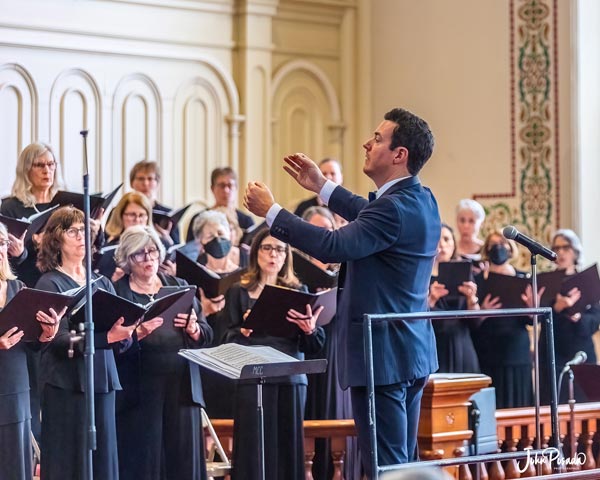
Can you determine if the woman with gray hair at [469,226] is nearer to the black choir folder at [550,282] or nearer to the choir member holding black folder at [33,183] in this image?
the black choir folder at [550,282]

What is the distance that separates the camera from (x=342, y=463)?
533 cm

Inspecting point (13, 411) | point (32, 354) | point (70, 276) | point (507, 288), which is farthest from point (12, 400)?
point (507, 288)

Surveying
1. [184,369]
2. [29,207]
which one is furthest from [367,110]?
[184,369]

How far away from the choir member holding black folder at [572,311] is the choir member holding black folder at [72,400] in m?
3.02

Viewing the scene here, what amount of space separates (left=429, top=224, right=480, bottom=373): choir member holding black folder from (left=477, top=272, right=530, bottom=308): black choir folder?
0.13 meters

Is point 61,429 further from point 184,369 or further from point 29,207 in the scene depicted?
point 29,207

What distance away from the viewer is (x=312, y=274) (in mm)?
6609

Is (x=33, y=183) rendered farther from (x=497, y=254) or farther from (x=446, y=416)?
(x=497, y=254)

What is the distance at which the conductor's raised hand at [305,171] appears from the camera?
4.49m

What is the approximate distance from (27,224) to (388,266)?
2.10 m

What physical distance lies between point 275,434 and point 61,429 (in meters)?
0.99

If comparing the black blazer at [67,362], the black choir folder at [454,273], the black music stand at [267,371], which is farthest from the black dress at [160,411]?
the black choir folder at [454,273]

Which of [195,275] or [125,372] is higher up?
[195,275]

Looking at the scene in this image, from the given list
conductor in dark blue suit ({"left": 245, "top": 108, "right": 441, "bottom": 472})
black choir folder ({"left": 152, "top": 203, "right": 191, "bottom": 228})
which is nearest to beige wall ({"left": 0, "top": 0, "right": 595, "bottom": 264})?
black choir folder ({"left": 152, "top": 203, "right": 191, "bottom": 228})
